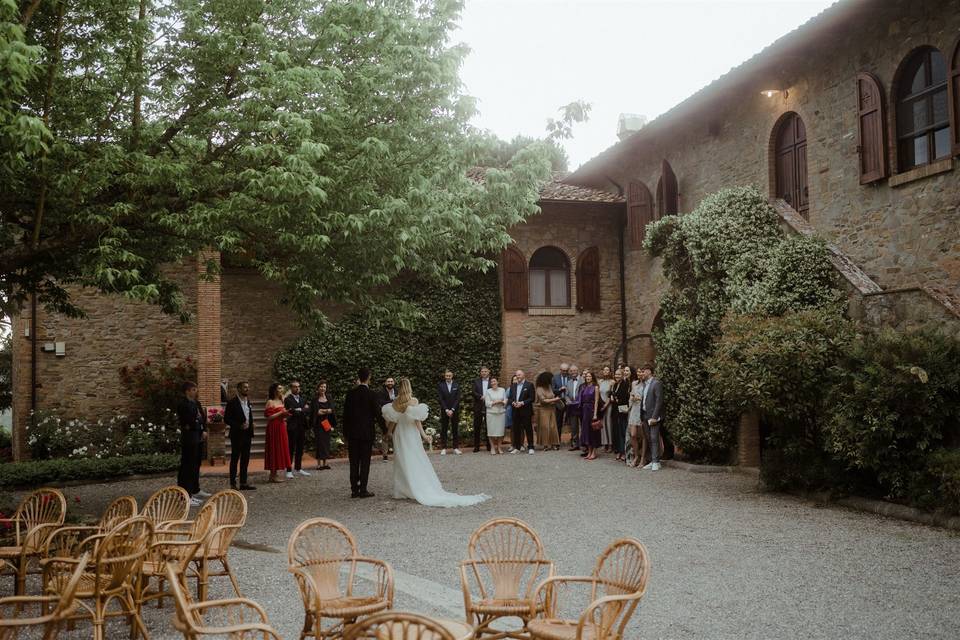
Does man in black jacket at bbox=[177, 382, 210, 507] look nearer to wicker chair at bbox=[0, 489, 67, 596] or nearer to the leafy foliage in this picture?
wicker chair at bbox=[0, 489, 67, 596]

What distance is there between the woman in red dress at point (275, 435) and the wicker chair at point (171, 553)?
785 cm

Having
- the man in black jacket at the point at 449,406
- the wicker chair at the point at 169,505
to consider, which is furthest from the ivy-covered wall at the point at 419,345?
the wicker chair at the point at 169,505

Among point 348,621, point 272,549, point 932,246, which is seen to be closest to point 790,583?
point 348,621

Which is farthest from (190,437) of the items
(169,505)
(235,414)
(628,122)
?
(628,122)

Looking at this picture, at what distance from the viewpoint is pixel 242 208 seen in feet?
29.2

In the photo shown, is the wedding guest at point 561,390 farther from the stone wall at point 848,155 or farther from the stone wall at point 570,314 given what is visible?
the stone wall at point 848,155

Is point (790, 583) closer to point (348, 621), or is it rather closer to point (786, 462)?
point (348, 621)

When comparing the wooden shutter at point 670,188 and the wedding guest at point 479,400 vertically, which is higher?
the wooden shutter at point 670,188

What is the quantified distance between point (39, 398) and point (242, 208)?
12585mm

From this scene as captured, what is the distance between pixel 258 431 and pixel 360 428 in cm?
784

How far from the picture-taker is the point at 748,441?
14.2 meters

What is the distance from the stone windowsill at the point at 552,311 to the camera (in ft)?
70.3

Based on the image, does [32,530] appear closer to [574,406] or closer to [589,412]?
[589,412]

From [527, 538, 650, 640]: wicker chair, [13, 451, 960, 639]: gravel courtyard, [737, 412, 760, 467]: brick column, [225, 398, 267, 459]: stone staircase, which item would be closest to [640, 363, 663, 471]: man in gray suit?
[13, 451, 960, 639]: gravel courtyard
